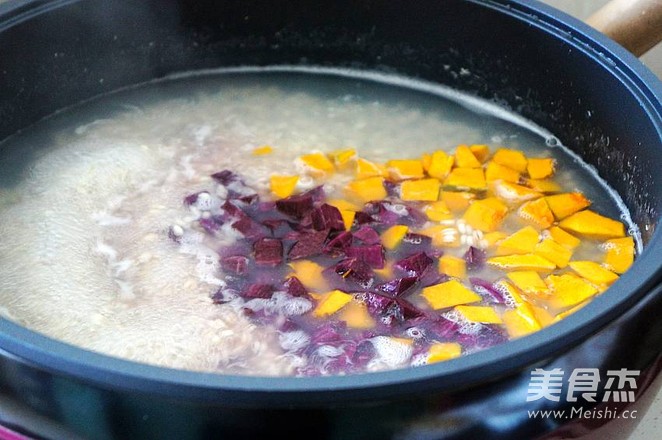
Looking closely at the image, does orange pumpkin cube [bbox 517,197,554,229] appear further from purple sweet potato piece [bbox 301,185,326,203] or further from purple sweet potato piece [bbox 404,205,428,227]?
purple sweet potato piece [bbox 301,185,326,203]

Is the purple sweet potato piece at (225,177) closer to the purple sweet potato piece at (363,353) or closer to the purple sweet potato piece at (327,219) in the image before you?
the purple sweet potato piece at (327,219)

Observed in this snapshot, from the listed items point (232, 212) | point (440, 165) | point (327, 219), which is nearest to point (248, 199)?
point (232, 212)

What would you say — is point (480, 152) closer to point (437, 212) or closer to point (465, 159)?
point (465, 159)

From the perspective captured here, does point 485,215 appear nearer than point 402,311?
No

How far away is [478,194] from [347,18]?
56cm

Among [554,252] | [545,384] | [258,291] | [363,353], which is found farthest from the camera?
[554,252]

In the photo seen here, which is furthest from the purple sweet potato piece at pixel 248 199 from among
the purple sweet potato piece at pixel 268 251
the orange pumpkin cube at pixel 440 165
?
the orange pumpkin cube at pixel 440 165

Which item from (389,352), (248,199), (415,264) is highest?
(248,199)

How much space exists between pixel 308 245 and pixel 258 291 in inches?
5.9

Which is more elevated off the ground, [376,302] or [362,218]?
[362,218]

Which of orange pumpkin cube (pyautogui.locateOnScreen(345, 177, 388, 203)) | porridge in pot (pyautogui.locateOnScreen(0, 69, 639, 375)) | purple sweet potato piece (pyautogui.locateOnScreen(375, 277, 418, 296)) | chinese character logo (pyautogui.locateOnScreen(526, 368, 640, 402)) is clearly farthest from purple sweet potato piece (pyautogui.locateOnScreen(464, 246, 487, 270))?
chinese character logo (pyautogui.locateOnScreen(526, 368, 640, 402))

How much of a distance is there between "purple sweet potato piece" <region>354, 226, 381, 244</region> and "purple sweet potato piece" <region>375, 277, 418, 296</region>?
0.11 m

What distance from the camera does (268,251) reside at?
1.40 metres

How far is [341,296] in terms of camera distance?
4.28 ft
